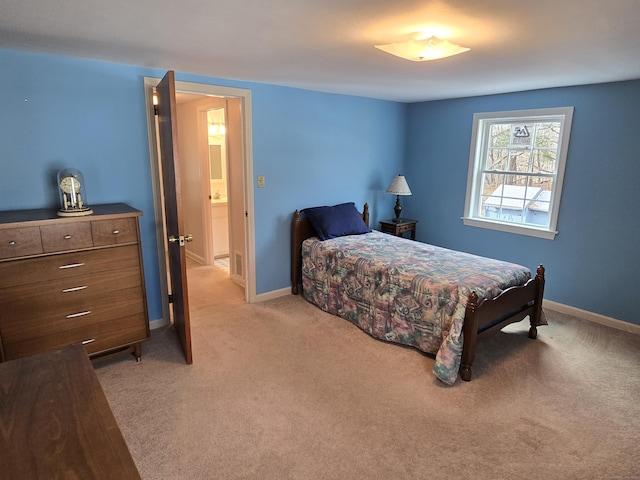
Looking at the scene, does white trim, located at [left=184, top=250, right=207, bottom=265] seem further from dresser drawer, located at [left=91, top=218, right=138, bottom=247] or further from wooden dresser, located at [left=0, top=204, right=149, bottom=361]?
dresser drawer, located at [left=91, top=218, right=138, bottom=247]

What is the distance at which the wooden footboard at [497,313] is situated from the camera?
102 inches

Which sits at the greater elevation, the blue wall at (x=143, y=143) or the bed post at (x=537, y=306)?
the blue wall at (x=143, y=143)

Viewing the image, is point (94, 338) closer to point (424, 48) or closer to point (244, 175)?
point (244, 175)

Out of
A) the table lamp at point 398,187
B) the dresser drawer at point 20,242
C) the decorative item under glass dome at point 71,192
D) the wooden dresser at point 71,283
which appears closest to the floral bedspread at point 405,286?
the table lamp at point 398,187

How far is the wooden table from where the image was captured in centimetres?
88

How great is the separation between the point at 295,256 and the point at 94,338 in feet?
6.65

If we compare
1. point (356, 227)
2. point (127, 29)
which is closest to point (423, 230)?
point (356, 227)

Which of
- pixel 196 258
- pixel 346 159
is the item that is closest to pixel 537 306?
pixel 346 159

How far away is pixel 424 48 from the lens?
203 cm

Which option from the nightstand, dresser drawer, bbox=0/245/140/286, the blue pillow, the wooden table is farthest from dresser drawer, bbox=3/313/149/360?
the nightstand

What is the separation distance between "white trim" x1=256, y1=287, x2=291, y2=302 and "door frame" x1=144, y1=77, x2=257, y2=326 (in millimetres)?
68

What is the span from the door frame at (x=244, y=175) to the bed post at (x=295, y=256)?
1.44 feet

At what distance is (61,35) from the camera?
7.01 ft

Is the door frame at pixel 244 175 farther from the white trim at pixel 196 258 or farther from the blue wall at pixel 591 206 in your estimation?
the blue wall at pixel 591 206
